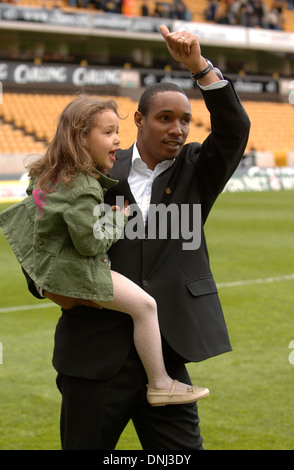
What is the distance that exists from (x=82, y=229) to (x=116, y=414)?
27.7 inches

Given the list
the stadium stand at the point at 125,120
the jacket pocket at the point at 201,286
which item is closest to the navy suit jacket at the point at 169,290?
the jacket pocket at the point at 201,286

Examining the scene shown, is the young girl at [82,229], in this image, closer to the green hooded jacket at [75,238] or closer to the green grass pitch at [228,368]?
the green hooded jacket at [75,238]

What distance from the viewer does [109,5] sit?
31.1 metres

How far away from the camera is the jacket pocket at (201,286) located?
2565 mm

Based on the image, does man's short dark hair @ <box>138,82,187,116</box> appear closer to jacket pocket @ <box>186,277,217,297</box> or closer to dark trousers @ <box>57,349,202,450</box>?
jacket pocket @ <box>186,277,217,297</box>

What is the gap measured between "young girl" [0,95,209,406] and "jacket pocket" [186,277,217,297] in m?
0.16

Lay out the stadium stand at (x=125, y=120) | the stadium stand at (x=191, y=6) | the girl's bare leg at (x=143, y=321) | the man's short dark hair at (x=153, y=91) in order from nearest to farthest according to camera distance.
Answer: the girl's bare leg at (x=143, y=321) → the man's short dark hair at (x=153, y=91) → the stadium stand at (x=125, y=120) → the stadium stand at (x=191, y=6)

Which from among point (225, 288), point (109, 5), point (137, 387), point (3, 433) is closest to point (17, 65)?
point (109, 5)

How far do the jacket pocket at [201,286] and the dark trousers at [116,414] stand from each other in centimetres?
31

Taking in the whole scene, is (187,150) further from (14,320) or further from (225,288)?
(225,288)

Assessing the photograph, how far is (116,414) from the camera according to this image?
2.57 m

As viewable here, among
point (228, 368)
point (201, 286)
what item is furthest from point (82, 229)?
point (228, 368)

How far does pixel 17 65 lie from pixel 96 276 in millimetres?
24941
